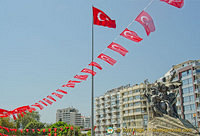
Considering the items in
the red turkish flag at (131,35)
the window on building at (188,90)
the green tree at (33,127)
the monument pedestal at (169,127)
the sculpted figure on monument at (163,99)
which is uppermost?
the window on building at (188,90)

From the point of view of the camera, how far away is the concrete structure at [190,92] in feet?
188

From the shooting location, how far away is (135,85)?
7606 cm

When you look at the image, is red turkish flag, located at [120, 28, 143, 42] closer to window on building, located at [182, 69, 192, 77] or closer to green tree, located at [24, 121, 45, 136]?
window on building, located at [182, 69, 192, 77]

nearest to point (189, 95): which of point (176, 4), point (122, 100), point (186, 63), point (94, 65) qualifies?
point (186, 63)

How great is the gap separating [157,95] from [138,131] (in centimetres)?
574

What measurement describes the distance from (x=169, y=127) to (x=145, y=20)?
18.6 metres

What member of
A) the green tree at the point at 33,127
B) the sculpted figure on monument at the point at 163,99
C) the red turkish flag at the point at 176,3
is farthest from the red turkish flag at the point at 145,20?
the green tree at the point at 33,127

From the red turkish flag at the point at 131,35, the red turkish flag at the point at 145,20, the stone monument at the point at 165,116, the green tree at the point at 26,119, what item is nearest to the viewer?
the red turkish flag at the point at 145,20

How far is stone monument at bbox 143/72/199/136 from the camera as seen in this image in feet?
88.9

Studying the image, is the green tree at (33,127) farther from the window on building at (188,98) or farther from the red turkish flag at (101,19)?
the red turkish flag at (101,19)

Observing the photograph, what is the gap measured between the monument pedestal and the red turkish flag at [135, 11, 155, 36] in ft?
57.5

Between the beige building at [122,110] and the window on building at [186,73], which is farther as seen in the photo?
the beige building at [122,110]

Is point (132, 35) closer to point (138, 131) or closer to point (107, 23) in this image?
point (107, 23)

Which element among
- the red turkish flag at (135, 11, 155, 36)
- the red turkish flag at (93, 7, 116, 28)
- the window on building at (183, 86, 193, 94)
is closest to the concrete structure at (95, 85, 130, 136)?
the window on building at (183, 86, 193, 94)
